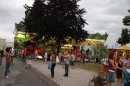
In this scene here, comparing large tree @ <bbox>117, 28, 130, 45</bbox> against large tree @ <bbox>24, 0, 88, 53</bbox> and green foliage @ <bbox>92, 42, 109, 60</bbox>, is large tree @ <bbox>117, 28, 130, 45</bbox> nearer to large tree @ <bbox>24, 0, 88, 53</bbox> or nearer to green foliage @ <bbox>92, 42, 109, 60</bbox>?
large tree @ <bbox>24, 0, 88, 53</bbox>

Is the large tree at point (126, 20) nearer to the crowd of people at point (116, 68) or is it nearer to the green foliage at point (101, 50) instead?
the green foliage at point (101, 50)

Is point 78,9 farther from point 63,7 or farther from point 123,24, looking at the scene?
point 123,24

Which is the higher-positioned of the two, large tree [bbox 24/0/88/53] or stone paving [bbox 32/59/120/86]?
large tree [bbox 24/0/88/53]

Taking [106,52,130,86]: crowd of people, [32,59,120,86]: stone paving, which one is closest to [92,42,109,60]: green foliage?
[32,59,120,86]: stone paving

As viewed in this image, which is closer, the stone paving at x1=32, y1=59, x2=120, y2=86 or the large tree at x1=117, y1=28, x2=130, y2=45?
the stone paving at x1=32, y1=59, x2=120, y2=86

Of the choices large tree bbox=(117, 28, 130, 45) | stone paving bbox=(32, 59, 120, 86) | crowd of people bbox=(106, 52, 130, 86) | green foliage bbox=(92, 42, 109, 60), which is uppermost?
large tree bbox=(117, 28, 130, 45)

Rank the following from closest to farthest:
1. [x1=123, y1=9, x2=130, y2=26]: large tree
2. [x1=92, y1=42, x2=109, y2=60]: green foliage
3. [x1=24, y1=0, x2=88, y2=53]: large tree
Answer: [x1=92, y1=42, x2=109, y2=60]: green foliage → [x1=24, y1=0, x2=88, y2=53]: large tree → [x1=123, y1=9, x2=130, y2=26]: large tree

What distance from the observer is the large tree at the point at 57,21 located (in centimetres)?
3472

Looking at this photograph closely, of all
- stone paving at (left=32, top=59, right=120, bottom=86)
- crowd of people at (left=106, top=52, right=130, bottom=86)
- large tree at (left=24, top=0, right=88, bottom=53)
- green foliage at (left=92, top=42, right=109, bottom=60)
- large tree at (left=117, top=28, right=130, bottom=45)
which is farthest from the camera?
large tree at (left=117, top=28, right=130, bottom=45)

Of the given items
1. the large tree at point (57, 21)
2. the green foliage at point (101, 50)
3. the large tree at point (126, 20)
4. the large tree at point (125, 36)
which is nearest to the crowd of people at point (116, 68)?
the green foliage at point (101, 50)

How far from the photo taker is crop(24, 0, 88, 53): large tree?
34.7m

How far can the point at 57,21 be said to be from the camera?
33875 mm

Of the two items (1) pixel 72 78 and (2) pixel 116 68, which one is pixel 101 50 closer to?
(1) pixel 72 78

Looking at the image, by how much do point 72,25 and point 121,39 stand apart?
12.2 meters
